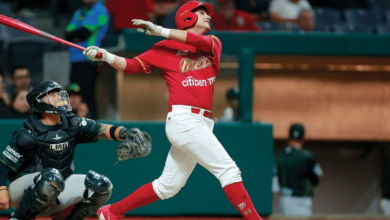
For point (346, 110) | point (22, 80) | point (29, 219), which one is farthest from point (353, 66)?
point (29, 219)

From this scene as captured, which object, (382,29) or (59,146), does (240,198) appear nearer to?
(59,146)

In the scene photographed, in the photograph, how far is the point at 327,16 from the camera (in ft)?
27.9

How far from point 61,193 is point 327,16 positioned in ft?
20.1

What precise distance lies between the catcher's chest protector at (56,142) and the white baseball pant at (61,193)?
9 centimetres

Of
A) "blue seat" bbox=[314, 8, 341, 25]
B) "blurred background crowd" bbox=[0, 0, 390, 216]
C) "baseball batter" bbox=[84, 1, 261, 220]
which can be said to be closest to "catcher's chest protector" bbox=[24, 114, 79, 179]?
"baseball batter" bbox=[84, 1, 261, 220]

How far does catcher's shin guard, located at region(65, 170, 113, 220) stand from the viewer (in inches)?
144

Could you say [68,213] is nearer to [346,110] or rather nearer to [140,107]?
[140,107]

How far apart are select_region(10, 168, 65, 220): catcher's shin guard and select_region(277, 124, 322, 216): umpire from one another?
2.93m

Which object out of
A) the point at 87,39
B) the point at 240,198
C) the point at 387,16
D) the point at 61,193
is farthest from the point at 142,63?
the point at 387,16

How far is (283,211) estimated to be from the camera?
577cm

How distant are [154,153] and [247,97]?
3.62ft

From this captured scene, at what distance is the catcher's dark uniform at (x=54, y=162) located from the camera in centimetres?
353

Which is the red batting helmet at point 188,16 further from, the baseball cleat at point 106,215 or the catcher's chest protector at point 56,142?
the baseball cleat at point 106,215

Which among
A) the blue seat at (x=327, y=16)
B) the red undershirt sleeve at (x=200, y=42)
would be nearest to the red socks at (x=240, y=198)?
the red undershirt sleeve at (x=200, y=42)
